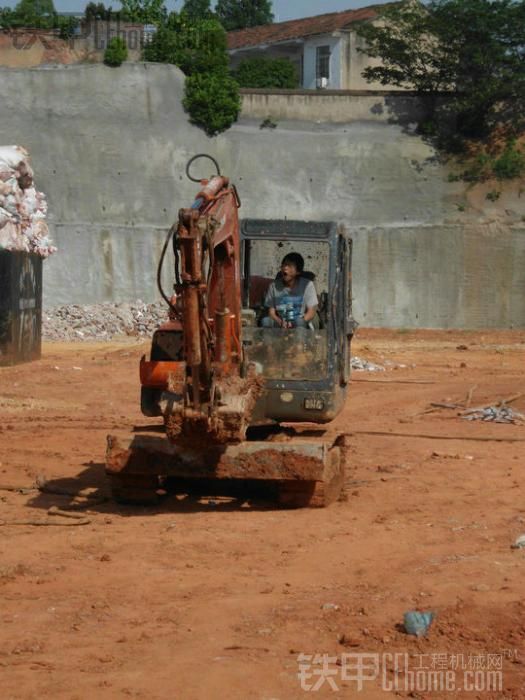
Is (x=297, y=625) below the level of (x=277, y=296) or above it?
below

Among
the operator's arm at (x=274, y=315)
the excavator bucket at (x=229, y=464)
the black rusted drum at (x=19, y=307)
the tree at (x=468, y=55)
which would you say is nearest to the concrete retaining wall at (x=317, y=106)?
the tree at (x=468, y=55)

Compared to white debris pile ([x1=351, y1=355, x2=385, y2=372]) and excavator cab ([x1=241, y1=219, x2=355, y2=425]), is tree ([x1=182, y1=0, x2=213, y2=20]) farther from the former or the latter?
excavator cab ([x1=241, y1=219, x2=355, y2=425])

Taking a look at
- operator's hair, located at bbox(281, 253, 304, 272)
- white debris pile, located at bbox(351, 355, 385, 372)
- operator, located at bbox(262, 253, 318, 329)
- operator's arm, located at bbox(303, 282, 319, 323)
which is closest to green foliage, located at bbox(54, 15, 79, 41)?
white debris pile, located at bbox(351, 355, 385, 372)

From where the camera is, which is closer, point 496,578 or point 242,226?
point 496,578

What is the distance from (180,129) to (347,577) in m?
30.9

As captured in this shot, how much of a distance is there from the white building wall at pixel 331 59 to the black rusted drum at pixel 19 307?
29609 mm

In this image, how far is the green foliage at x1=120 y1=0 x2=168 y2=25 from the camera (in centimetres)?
4619

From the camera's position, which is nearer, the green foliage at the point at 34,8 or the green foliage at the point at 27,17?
the green foliage at the point at 27,17

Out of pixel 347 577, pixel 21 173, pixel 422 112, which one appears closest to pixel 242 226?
pixel 347 577

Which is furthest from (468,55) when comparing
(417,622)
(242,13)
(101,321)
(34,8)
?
(242,13)

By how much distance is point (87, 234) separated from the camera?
37.2m

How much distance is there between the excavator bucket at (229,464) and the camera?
10184 millimetres

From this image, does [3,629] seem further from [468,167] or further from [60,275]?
[468,167]

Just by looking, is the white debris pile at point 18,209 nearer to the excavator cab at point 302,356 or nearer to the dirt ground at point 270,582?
the dirt ground at point 270,582
